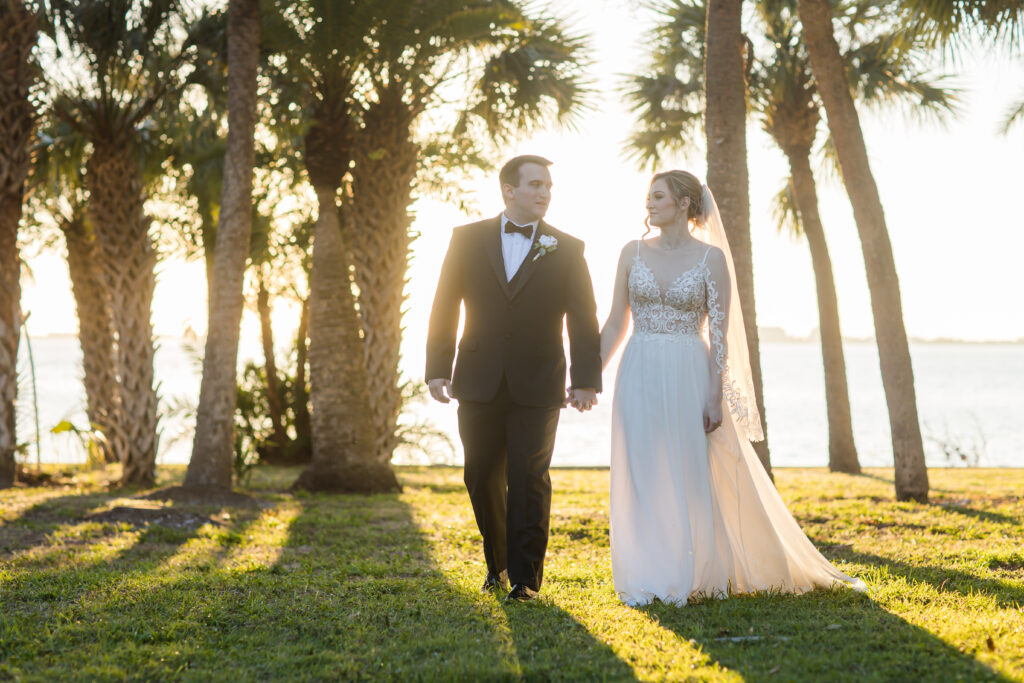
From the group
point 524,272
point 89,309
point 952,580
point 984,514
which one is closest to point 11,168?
point 89,309

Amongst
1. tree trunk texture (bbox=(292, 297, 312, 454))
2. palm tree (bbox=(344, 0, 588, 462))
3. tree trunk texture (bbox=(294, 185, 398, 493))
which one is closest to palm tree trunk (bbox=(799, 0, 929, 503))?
palm tree (bbox=(344, 0, 588, 462))

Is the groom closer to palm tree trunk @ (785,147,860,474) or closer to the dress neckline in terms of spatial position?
the dress neckline

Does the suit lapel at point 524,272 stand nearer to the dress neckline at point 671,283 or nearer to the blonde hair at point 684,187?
the dress neckline at point 671,283

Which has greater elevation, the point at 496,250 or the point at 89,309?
the point at 89,309

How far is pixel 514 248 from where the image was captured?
4.55m

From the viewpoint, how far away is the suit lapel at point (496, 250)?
175 inches

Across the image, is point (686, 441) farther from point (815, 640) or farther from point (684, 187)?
point (684, 187)

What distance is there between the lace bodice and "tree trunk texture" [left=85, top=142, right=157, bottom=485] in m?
8.57

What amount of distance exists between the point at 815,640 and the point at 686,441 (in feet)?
3.87

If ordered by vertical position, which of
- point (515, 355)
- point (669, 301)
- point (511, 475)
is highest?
point (669, 301)

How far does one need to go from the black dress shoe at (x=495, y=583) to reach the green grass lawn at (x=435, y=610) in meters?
0.12

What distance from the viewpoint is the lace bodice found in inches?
181

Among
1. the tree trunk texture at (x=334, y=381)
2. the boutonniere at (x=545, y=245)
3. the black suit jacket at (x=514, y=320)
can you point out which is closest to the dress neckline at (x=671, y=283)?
the black suit jacket at (x=514, y=320)

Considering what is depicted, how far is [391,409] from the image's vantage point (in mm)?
11719
